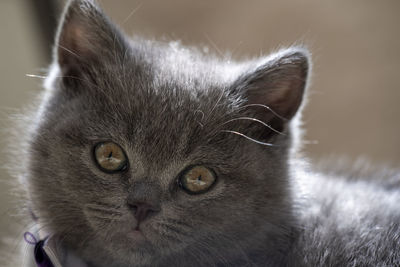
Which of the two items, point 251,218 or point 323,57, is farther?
point 323,57

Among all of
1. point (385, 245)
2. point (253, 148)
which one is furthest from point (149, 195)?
point (385, 245)

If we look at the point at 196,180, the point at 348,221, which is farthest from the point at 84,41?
the point at 348,221

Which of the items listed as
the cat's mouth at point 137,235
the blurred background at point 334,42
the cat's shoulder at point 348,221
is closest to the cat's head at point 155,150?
the cat's mouth at point 137,235

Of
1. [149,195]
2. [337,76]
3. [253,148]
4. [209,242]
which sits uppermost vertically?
[337,76]

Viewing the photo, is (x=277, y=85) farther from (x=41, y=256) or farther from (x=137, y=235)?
(x=41, y=256)

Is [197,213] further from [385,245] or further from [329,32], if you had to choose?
[329,32]

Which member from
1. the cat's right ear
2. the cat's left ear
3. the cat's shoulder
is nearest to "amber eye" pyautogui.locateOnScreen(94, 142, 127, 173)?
the cat's right ear

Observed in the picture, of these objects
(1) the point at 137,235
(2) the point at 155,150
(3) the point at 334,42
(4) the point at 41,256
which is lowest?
(4) the point at 41,256
